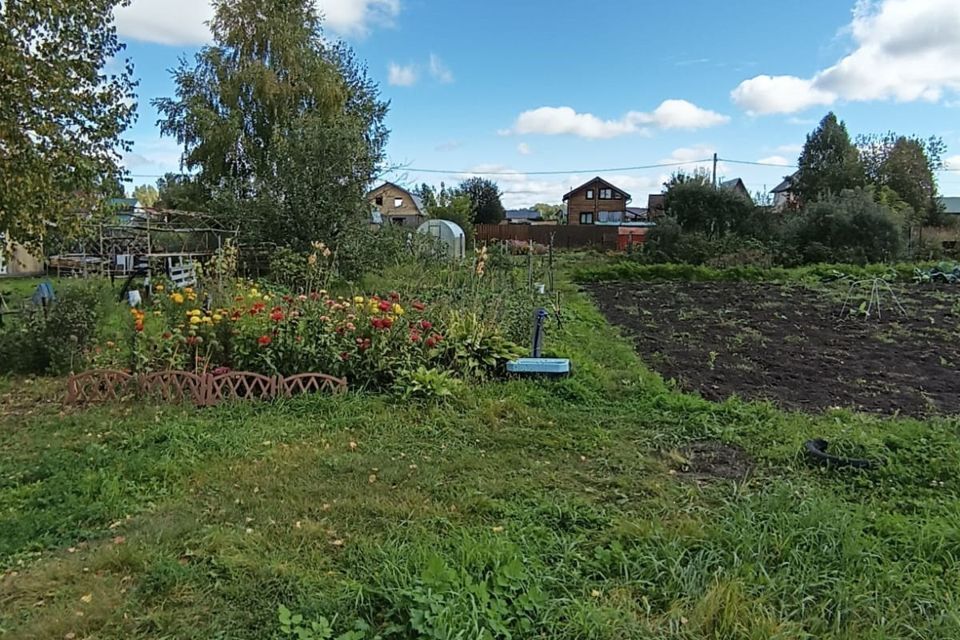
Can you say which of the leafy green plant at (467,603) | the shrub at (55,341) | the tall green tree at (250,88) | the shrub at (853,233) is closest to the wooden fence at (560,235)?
the shrub at (853,233)

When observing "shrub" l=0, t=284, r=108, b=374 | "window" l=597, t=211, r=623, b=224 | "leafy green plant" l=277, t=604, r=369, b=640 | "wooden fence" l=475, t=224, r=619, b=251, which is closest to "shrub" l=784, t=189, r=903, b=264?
"wooden fence" l=475, t=224, r=619, b=251

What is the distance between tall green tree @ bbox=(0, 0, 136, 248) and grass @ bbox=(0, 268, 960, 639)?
5.96ft

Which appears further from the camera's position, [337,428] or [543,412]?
[543,412]

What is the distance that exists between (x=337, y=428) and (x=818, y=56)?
517 inches

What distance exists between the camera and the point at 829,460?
3.03m

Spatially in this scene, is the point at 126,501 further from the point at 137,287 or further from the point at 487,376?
the point at 137,287

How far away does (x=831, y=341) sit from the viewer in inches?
267

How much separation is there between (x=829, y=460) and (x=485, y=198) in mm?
36322

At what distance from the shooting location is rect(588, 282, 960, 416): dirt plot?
4609 millimetres

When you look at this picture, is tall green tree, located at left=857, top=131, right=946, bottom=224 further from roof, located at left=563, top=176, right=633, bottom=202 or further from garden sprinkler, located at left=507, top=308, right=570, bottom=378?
garden sprinkler, located at left=507, top=308, right=570, bottom=378

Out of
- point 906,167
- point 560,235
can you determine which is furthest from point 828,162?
point 560,235

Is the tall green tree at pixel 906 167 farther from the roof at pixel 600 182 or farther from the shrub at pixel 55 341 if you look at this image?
the shrub at pixel 55 341

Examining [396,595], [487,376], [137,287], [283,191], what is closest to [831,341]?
[487,376]

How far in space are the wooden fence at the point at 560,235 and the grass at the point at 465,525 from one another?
21616mm
